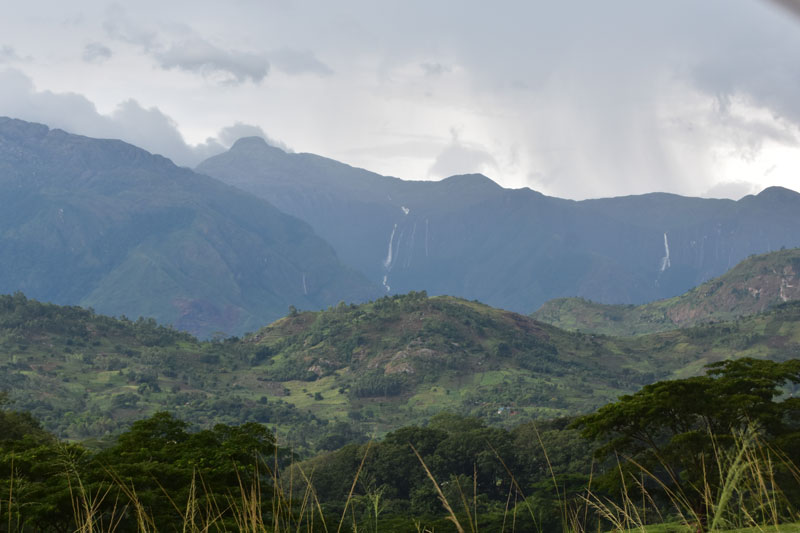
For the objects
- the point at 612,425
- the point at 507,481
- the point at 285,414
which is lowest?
the point at 285,414

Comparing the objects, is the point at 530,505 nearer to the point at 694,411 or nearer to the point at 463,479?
the point at 694,411

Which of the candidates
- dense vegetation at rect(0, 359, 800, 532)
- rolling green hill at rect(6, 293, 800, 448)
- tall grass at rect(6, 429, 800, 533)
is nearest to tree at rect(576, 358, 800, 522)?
dense vegetation at rect(0, 359, 800, 532)

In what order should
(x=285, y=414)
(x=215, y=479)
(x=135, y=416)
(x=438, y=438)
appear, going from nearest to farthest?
(x=215, y=479), (x=438, y=438), (x=135, y=416), (x=285, y=414)

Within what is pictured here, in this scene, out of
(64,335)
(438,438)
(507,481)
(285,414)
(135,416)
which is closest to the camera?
(507,481)

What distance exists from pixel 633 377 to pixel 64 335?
489 ft

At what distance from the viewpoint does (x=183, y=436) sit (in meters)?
34.9

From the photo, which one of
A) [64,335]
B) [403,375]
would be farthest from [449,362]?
[64,335]

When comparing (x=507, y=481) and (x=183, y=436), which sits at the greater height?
(x=183, y=436)

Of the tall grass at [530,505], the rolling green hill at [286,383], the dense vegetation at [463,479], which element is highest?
the tall grass at [530,505]

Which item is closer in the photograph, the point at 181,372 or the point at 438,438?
the point at 438,438

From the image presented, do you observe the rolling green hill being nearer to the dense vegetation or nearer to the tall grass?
the dense vegetation

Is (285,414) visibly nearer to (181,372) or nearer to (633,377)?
(181,372)

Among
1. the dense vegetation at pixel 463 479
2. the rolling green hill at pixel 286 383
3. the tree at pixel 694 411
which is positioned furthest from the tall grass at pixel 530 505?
the rolling green hill at pixel 286 383

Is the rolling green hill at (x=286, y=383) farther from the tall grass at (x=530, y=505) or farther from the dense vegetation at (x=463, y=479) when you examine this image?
the tall grass at (x=530, y=505)
